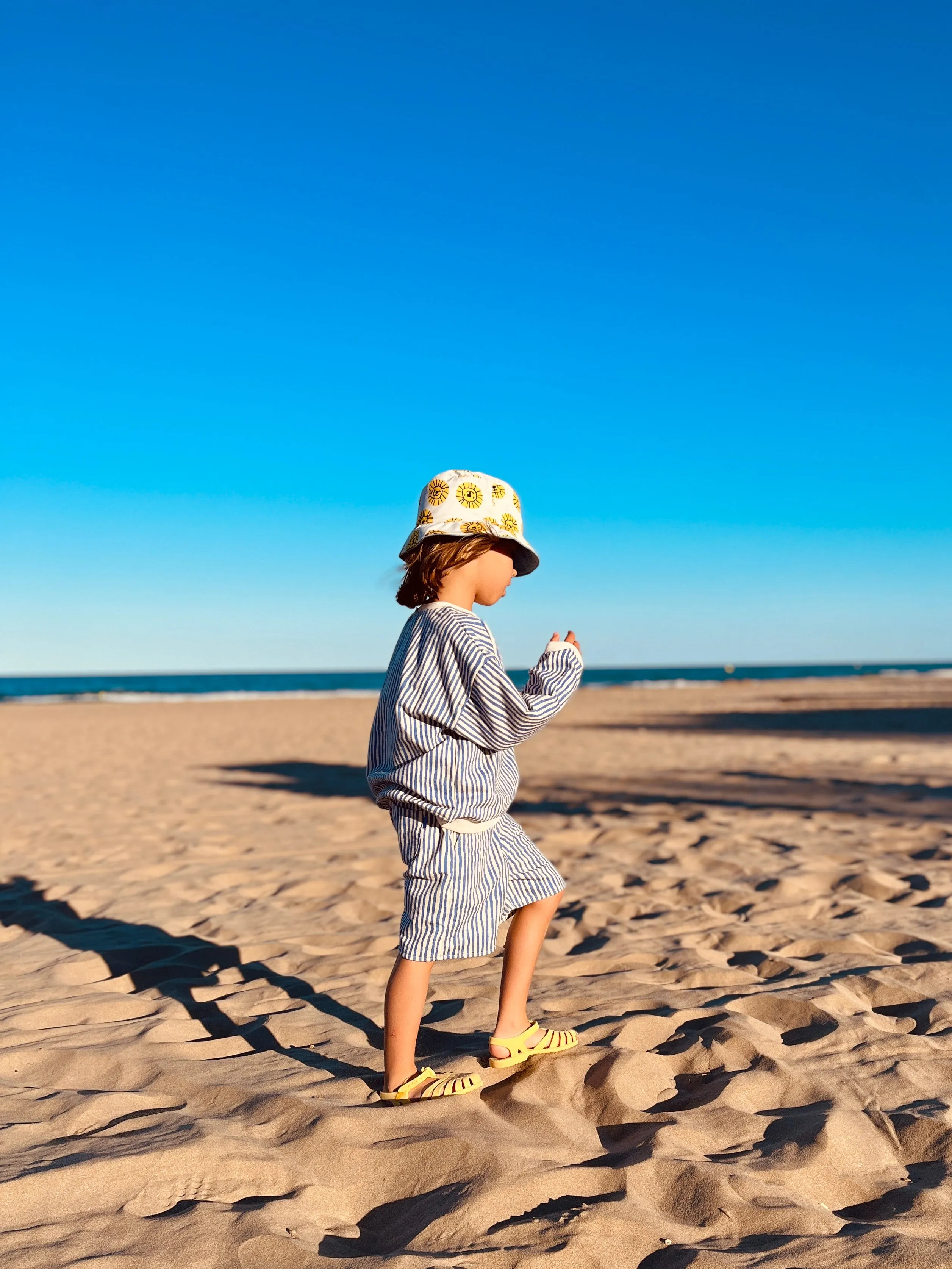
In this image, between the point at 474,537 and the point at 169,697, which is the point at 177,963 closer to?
the point at 474,537

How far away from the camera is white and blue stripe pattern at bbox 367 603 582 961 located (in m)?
2.20

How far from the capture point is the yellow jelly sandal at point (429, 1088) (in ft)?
7.09

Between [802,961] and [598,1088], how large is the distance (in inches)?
51.2

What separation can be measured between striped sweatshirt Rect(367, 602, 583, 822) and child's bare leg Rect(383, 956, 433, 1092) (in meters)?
0.37

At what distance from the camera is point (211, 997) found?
3115mm

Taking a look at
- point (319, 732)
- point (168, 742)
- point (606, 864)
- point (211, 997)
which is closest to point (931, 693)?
point (319, 732)

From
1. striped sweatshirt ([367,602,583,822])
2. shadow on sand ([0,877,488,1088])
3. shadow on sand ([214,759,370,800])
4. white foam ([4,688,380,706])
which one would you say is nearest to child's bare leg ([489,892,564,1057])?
shadow on sand ([0,877,488,1088])

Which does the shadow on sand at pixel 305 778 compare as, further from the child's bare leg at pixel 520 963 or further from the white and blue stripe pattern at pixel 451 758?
the white and blue stripe pattern at pixel 451 758

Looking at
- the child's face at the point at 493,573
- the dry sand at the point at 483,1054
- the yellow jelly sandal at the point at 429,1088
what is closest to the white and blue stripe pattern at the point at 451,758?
the child's face at the point at 493,573

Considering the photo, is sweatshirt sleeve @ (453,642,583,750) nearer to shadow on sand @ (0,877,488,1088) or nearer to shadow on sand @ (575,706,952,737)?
shadow on sand @ (0,877,488,1088)

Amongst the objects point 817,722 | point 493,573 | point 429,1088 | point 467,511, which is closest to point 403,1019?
point 429,1088

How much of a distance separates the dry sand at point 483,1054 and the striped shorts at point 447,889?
1.20ft

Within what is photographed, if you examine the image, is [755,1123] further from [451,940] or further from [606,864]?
[606,864]

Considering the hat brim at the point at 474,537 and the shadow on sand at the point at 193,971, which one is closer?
the hat brim at the point at 474,537
